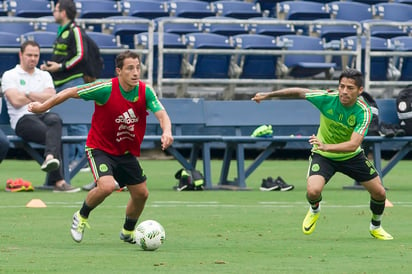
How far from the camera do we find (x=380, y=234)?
1061cm

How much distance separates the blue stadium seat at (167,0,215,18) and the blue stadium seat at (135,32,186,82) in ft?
5.44

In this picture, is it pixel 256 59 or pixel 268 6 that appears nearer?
pixel 256 59

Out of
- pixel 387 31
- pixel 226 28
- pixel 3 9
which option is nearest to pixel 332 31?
pixel 387 31

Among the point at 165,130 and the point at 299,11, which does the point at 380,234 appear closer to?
the point at 165,130

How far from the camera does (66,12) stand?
16.6 meters

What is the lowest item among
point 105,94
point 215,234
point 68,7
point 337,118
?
point 215,234

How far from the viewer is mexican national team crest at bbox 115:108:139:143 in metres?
10.3

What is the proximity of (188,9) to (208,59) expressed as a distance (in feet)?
7.59

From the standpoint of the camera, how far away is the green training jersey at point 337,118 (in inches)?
438

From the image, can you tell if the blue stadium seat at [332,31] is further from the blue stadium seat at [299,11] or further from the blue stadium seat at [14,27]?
the blue stadium seat at [14,27]

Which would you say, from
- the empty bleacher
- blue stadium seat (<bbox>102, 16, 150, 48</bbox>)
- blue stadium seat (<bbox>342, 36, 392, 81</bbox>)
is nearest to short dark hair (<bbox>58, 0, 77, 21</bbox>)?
the empty bleacher

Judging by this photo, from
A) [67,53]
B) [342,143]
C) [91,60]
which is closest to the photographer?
[342,143]

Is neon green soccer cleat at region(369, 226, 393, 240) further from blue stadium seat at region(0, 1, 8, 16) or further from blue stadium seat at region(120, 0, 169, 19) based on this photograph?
blue stadium seat at region(120, 0, 169, 19)

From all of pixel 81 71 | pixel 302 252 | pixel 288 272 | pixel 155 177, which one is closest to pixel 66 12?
pixel 81 71
